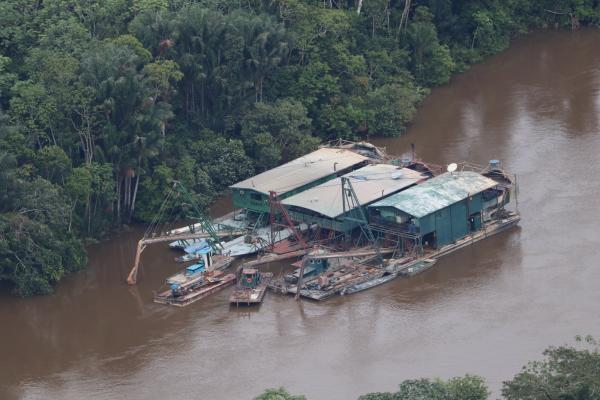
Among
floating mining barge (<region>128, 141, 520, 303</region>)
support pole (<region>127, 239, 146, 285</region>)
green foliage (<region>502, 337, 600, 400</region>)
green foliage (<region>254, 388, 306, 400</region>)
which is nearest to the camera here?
green foliage (<region>502, 337, 600, 400</region>)

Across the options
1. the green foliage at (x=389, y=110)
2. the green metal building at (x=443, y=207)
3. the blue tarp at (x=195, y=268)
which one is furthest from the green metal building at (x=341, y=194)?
the green foliage at (x=389, y=110)

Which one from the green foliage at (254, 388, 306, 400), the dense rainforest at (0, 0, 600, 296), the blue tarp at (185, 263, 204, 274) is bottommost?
the blue tarp at (185, 263, 204, 274)

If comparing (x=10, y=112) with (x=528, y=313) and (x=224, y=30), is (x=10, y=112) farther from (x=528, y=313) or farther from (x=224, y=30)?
(x=528, y=313)

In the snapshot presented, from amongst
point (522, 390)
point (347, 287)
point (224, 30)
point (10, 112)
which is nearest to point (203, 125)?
point (224, 30)

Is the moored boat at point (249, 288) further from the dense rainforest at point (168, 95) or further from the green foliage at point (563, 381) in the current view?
the green foliage at point (563, 381)

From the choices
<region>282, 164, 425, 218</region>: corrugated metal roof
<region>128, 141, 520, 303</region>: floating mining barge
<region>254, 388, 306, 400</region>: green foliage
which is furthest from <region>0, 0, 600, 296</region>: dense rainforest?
<region>254, 388, 306, 400</region>: green foliage

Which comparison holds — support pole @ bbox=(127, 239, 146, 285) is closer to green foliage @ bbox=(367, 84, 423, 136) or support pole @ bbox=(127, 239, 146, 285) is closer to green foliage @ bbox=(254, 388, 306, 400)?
green foliage @ bbox=(254, 388, 306, 400)
